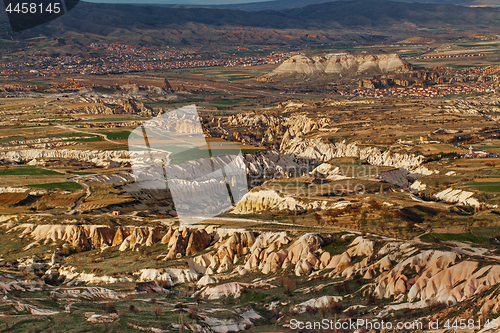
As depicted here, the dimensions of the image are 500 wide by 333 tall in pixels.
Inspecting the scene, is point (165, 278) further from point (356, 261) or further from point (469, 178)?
point (469, 178)

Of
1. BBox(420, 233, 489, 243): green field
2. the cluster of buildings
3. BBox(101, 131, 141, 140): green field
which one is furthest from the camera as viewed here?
the cluster of buildings

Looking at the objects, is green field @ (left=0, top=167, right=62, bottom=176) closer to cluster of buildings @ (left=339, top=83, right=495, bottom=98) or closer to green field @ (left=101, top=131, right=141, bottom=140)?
green field @ (left=101, top=131, right=141, bottom=140)

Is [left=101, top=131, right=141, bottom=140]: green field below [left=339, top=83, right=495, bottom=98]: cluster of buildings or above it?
above

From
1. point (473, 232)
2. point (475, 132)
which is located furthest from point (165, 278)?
point (475, 132)

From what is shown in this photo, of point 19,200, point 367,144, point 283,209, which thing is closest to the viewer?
point 283,209

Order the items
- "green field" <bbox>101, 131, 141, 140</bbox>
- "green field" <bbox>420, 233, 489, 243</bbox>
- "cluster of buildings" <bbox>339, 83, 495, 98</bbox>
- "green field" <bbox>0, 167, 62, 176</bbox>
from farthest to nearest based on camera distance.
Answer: "cluster of buildings" <bbox>339, 83, 495, 98</bbox>
"green field" <bbox>101, 131, 141, 140</bbox>
"green field" <bbox>0, 167, 62, 176</bbox>
"green field" <bbox>420, 233, 489, 243</bbox>

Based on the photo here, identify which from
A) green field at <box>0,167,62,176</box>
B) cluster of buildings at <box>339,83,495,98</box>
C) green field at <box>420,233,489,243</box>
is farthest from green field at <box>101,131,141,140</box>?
cluster of buildings at <box>339,83,495,98</box>

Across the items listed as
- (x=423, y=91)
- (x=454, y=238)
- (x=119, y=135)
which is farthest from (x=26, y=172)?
(x=423, y=91)

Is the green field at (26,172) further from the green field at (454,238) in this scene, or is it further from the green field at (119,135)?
the green field at (454,238)
